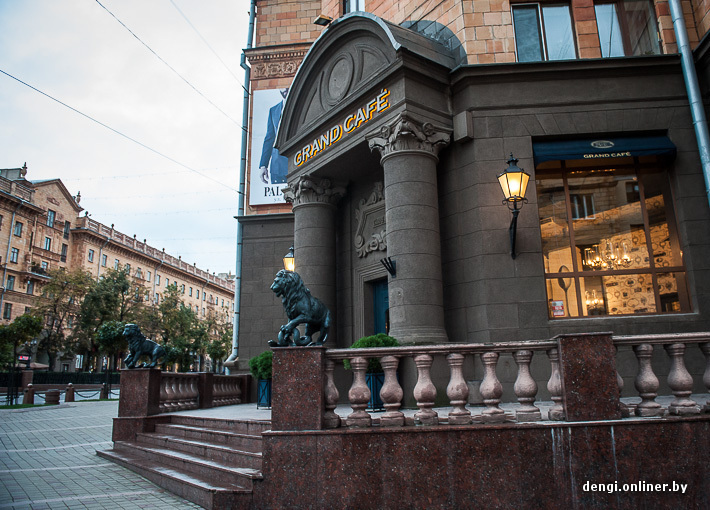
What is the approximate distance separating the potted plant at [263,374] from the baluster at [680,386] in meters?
8.52

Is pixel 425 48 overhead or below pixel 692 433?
overhead

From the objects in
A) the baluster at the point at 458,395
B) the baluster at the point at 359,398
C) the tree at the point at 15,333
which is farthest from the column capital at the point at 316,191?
the tree at the point at 15,333

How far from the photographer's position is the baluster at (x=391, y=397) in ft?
20.4

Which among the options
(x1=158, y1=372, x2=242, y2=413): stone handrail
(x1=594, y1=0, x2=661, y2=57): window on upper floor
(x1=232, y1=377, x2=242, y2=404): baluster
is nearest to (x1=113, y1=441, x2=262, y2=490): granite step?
(x1=158, y1=372, x2=242, y2=413): stone handrail

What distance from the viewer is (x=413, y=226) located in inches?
437

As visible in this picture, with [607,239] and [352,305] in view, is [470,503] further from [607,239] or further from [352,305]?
[352,305]


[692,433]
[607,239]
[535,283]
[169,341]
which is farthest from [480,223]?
[169,341]

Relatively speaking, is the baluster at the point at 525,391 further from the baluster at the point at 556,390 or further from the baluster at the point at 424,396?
the baluster at the point at 424,396

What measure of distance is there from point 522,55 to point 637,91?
2.66 m

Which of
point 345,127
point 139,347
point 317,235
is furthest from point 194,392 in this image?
point 345,127

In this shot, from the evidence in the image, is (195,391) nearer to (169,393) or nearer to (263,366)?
(169,393)

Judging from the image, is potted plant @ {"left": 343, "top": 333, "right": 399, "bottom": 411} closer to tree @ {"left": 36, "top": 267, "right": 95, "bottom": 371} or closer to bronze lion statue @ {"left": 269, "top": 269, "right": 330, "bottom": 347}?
bronze lion statue @ {"left": 269, "top": 269, "right": 330, "bottom": 347}

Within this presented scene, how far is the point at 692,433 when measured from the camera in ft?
18.8

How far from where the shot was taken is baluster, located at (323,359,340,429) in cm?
634
